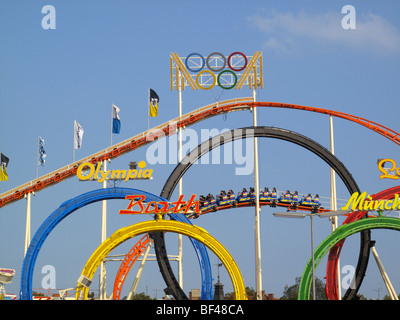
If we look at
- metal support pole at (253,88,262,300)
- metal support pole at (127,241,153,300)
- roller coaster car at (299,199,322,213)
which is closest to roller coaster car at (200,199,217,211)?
metal support pole at (253,88,262,300)

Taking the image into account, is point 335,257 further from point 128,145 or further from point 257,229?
point 128,145

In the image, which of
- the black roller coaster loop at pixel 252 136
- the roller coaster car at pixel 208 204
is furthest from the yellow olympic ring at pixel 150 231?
the roller coaster car at pixel 208 204

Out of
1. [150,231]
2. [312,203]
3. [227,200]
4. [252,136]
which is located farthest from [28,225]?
[312,203]

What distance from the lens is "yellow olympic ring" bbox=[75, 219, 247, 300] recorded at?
3803 centimetres

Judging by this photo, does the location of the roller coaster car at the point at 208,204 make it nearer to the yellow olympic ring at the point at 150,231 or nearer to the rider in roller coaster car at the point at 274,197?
the rider in roller coaster car at the point at 274,197

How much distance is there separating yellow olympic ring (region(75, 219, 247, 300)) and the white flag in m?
10.6

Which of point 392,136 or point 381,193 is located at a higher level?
point 392,136

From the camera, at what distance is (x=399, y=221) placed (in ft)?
126

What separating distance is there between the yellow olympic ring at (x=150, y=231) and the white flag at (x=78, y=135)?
1063 centimetres

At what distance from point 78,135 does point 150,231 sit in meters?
11.4

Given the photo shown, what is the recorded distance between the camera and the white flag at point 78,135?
4775 cm
